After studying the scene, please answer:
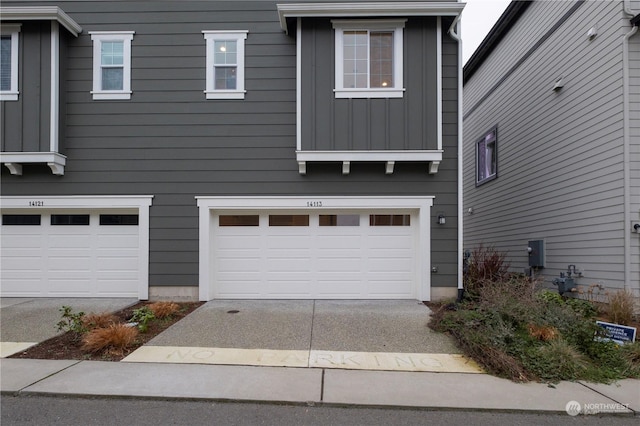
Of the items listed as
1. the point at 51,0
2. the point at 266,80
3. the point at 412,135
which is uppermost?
the point at 51,0

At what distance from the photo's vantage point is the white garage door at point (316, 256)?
817cm

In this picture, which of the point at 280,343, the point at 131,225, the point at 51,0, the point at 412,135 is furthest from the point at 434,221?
the point at 51,0

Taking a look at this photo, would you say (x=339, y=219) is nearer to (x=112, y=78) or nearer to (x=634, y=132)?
(x=634, y=132)

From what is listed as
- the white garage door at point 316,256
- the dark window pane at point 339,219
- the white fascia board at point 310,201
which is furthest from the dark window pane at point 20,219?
the dark window pane at point 339,219

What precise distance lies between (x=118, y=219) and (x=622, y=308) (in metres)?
9.77

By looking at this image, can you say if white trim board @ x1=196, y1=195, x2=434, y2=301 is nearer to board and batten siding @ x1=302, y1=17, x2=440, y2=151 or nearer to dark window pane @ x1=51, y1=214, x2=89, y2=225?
board and batten siding @ x1=302, y1=17, x2=440, y2=151

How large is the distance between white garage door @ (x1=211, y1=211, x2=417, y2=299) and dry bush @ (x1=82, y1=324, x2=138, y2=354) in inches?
120

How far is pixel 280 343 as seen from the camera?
18.0 feet

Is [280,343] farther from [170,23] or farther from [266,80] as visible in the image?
[170,23]

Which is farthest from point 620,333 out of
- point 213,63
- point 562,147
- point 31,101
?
point 31,101

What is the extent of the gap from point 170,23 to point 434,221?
23.8 feet

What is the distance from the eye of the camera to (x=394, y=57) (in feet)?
25.7

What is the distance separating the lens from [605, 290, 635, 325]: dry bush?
5922mm

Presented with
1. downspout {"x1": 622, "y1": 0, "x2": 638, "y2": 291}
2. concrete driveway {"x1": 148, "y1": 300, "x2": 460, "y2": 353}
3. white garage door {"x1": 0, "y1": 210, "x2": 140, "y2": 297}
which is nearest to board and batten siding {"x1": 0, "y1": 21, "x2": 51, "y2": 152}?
white garage door {"x1": 0, "y1": 210, "x2": 140, "y2": 297}
